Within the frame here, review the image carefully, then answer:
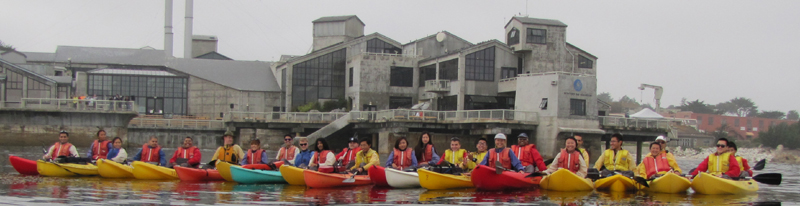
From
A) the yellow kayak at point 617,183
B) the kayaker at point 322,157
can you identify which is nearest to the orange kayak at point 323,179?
the kayaker at point 322,157

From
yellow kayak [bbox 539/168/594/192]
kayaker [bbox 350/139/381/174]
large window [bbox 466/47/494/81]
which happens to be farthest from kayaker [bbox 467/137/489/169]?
large window [bbox 466/47/494/81]

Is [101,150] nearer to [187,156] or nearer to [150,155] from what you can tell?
[150,155]

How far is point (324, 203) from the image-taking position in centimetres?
1667

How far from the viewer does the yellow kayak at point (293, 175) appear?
68.8 ft

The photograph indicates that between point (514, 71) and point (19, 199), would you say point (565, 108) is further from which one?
point (19, 199)

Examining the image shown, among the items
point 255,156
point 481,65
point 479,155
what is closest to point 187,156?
point 255,156

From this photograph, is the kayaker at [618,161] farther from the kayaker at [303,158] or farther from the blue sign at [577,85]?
the blue sign at [577,85]

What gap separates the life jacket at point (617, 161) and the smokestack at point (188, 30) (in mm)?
61493

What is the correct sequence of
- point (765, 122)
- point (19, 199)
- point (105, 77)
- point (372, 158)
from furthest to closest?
point (765, 122) → point (105, 77) → point (372, 158) → point (19, 199)

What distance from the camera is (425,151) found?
21.9 metres

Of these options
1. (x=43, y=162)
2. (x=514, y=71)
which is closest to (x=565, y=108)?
(x=514, y=71)

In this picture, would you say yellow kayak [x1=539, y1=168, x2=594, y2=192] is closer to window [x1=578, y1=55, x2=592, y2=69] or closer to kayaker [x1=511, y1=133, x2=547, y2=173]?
kayaker [x1=511, y1=133, x2=547, y2=173]

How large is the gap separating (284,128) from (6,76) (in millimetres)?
18960

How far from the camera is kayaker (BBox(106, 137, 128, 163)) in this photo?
24.1 m
